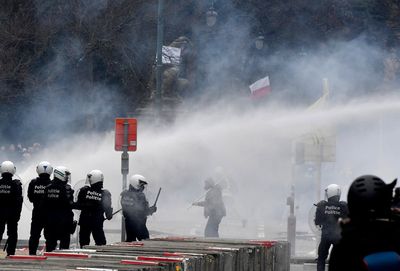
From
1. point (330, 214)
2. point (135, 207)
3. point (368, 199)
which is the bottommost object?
point (368, 199)

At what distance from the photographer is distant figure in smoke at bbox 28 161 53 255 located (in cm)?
1781

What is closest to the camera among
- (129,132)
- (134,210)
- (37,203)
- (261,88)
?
Answer: (37,203)

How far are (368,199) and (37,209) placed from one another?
1277 centimetres

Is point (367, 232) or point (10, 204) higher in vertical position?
point (10, 204)

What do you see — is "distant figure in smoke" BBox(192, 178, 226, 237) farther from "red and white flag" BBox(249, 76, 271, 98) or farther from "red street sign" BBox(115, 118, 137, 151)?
"red and white flag" BBox(249, 76, 271, 98)

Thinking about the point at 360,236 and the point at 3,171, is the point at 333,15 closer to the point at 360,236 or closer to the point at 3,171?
the point at 3,171

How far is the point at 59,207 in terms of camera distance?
57.7ft

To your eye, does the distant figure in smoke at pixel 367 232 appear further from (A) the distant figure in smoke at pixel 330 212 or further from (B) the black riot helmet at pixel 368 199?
(A) the distant figure in smoke at pixel 330 212

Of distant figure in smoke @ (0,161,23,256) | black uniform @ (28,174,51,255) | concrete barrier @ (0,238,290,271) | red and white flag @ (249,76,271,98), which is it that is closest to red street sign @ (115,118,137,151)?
black uniform @ (28,174,51,255)

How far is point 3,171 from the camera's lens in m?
18.2

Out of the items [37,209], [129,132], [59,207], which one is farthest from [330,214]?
[129,132]

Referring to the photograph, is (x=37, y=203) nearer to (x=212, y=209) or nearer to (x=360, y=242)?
(x=212, y=209)

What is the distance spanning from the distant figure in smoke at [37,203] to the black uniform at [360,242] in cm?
1233

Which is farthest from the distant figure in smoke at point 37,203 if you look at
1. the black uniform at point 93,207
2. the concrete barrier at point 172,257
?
the concrete barrier at point 172,257
